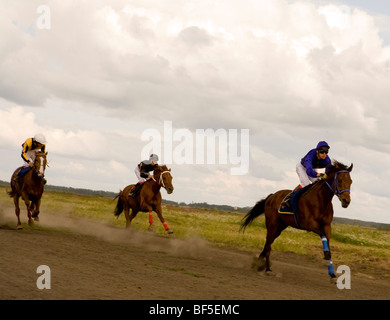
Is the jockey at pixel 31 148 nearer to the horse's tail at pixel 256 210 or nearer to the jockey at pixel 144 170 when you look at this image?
the jockey at pixel 144 170

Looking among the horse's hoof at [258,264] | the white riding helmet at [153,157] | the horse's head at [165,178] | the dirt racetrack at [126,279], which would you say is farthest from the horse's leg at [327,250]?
the white riding helmet at [153,157]

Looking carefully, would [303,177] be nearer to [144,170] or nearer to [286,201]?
[286,201]

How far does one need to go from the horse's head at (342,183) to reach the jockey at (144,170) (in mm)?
9394

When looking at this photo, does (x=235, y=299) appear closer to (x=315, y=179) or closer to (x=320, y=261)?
(x=315, y=179)

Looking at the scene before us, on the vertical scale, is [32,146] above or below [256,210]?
above

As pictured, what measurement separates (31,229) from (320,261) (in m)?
11.5

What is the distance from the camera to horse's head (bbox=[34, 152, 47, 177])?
15641 mm

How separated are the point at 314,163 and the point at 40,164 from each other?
8666 millimetres

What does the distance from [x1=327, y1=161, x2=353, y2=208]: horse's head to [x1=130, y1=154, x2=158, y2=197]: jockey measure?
9394 mm

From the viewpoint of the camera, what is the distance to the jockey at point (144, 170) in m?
19.5

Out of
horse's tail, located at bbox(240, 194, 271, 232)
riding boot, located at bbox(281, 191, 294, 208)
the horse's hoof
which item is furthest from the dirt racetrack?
riding boot, located at bbox(281, 191, 294, 208)

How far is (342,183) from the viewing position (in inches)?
421

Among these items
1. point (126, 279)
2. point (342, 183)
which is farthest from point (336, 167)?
point (126, 279)
